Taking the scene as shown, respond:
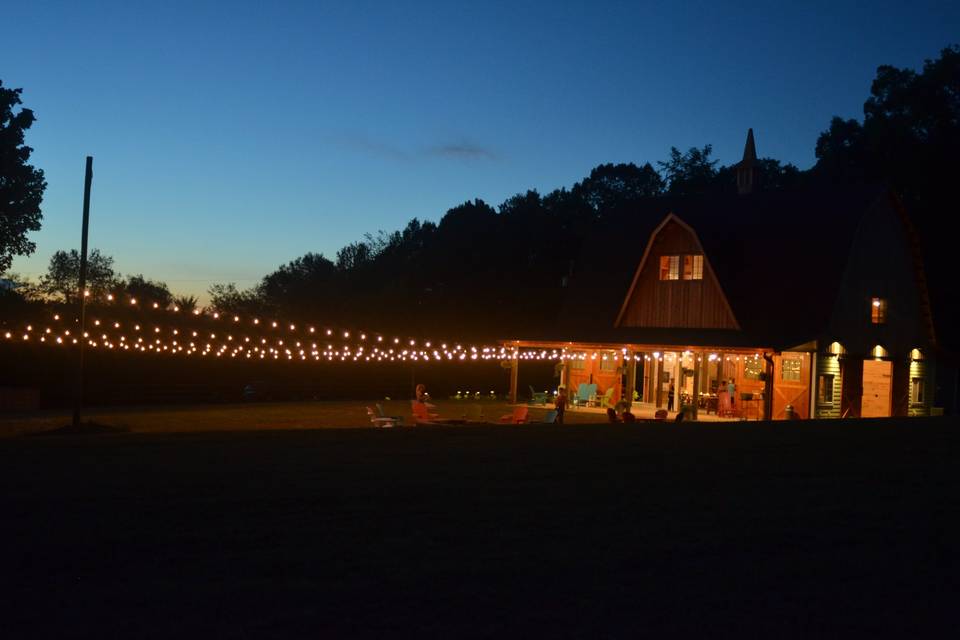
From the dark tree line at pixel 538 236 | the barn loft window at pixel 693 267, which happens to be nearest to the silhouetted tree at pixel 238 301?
the dark tree line at pixel 538 236

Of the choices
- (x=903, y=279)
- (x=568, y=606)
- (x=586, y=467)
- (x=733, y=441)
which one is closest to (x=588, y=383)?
(x=903, y=279)

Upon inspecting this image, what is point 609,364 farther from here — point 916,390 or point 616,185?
point 616,185

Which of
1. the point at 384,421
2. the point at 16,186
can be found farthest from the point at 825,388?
the point at 16,186

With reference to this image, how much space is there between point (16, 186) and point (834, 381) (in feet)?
110

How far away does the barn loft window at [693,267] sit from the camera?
34281 mm

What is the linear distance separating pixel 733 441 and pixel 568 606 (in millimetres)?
9685

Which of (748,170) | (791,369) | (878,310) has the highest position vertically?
(748,170)

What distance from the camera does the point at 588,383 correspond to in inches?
1500

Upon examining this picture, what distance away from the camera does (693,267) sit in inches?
1356

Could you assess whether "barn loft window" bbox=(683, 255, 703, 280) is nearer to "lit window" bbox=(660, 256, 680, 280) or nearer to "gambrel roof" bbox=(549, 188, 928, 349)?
"lit window" bbox=(660, 256, 680, 280)

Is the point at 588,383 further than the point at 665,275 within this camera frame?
Yes

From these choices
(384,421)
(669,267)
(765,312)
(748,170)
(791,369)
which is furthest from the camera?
(748,170)

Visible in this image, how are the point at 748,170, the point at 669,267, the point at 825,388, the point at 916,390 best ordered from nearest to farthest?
1. the point at 825,388
2. the point at 669,267
3. the point at 916,390
4. the point at 748,170

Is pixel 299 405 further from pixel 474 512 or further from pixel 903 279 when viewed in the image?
pixel 474 512
